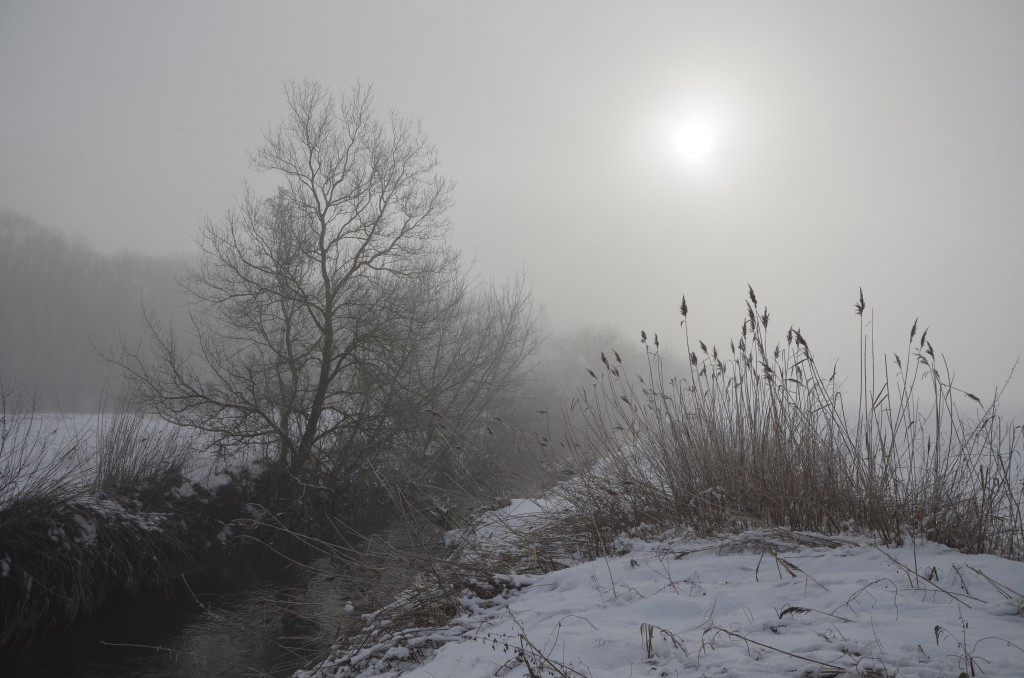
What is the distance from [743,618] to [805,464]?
1619 mm

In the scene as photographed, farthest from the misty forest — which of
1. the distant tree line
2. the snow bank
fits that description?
the distant tree line

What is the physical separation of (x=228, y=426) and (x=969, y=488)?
12256 mm

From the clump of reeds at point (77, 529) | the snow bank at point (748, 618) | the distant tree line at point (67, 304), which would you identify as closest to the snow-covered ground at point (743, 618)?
the snow bank at point (748, 618)

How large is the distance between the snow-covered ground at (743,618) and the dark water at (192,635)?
240cm

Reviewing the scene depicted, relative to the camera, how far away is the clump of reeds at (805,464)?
2.95 m

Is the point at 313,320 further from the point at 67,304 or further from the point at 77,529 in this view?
the point at 67,304

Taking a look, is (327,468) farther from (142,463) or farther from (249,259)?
(249,259)

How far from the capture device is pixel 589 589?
275 cm

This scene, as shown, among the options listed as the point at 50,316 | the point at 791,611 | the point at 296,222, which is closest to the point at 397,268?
the point at 296,222

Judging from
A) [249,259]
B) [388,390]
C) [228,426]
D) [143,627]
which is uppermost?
[249,259]

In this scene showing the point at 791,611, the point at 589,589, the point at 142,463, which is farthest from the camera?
the point at 142,463

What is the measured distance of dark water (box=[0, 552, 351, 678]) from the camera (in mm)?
5711

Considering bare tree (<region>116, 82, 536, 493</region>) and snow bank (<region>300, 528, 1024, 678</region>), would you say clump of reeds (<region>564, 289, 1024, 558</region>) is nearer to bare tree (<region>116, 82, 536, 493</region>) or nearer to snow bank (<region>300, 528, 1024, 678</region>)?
snow bank (<region>300, 528, 1024, 678</region>)

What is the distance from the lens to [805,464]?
3438mm
